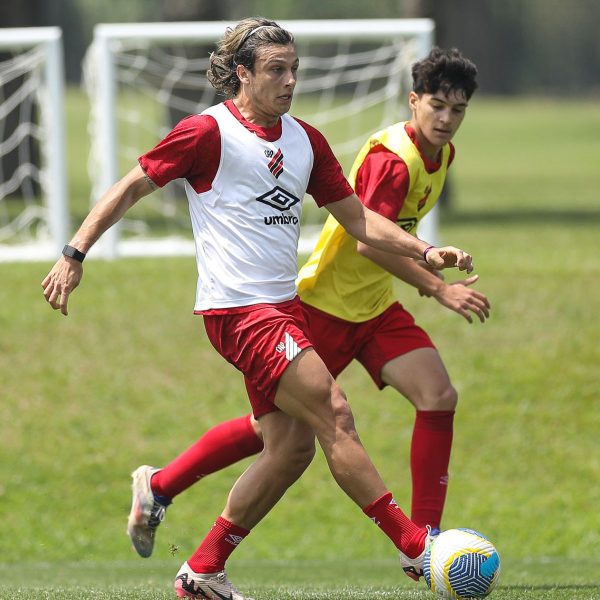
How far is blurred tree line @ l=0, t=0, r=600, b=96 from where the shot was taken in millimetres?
65312

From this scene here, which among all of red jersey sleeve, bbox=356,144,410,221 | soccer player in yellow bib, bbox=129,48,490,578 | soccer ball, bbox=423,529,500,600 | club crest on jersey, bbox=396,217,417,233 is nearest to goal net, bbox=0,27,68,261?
soccer player in yellow bib, bbox=129,48,490,578

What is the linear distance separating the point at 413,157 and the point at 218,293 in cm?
139

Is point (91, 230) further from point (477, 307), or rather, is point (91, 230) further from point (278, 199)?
point (477, 307)

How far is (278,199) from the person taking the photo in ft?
18.3

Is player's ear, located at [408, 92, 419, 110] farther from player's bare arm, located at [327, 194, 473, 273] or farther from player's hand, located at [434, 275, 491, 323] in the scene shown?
player's hand, located at [434, 275, 491, 323]

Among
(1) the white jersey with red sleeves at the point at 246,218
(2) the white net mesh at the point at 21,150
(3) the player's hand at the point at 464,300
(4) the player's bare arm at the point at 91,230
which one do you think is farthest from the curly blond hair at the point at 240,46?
(2) the white net mesh at the point at 21,150

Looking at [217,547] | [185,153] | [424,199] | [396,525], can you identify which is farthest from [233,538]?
[424,199]

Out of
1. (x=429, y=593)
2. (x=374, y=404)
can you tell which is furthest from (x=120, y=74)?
(x=429, y=593)

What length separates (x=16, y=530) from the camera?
32.4ft

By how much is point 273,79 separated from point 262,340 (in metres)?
1.06

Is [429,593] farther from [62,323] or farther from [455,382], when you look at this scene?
[62,323]

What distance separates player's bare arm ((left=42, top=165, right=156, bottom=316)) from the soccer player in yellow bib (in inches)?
51.2

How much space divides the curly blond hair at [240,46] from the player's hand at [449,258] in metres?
1.06

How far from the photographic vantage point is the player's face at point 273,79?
554 cm
